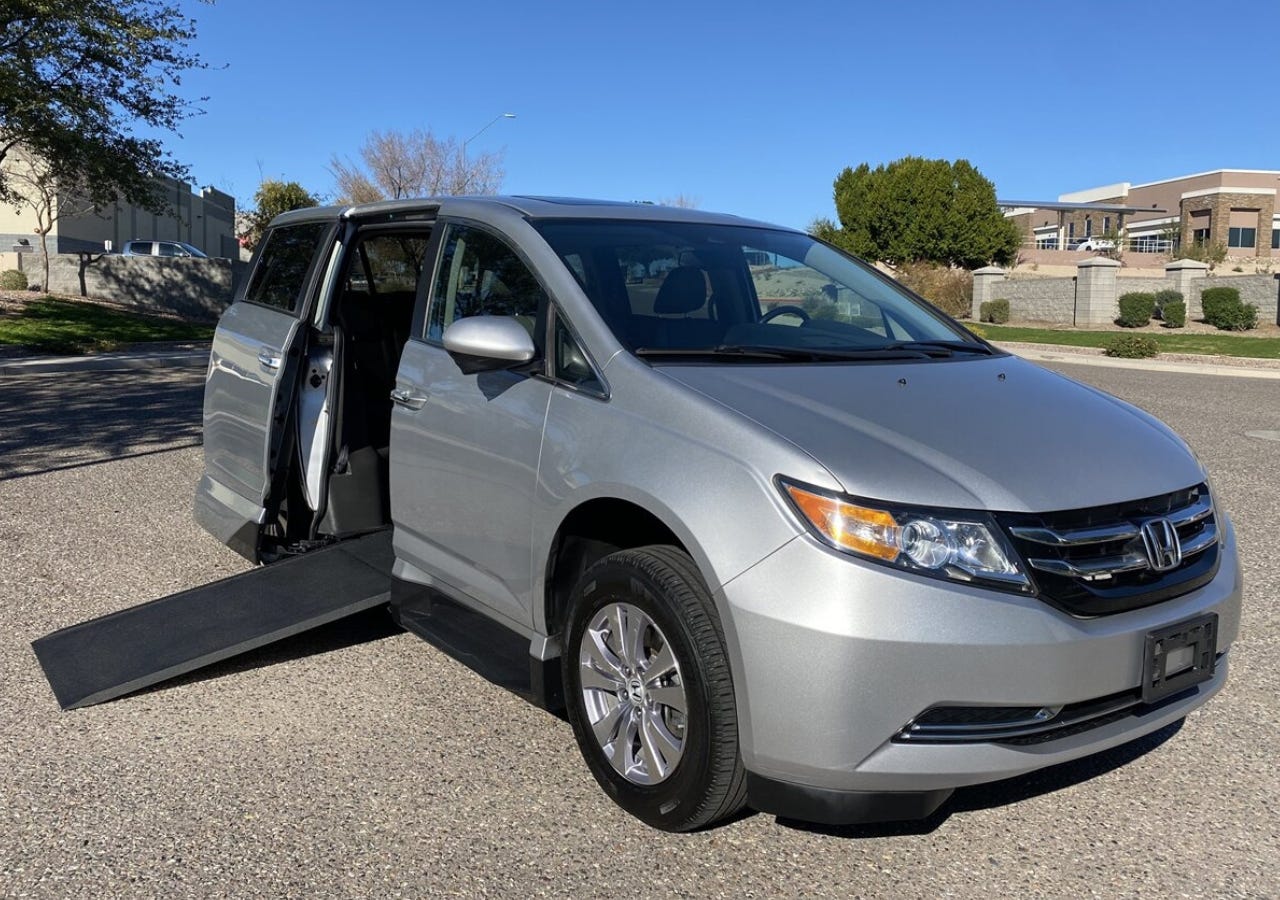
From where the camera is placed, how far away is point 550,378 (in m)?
3.73

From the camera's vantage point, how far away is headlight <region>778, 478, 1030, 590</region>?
2.81 metres

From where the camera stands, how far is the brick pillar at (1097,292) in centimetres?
3644

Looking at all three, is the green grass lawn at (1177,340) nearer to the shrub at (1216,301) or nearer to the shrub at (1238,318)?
the shrub at (1238,318)

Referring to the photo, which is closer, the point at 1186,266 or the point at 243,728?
the point at 243,728

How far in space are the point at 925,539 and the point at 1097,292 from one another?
36.9 metres

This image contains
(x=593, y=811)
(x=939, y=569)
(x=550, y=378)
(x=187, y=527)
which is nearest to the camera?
Answer: (x=939, y=569)

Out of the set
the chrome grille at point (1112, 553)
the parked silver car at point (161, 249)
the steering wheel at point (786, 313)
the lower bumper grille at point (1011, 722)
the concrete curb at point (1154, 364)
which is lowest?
the concrete curb at point (1154, 364)

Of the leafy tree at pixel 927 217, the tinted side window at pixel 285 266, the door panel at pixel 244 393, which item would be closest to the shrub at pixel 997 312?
the leafy tree at pixel 927 217

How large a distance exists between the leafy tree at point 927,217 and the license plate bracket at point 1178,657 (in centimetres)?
5529

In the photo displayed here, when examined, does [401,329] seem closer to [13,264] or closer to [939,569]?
[939,569]

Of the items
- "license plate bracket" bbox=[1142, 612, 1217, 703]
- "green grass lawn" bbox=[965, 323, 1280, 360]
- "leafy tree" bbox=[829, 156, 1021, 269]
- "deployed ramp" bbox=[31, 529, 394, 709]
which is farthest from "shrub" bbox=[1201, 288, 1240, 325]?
"license plate bracket" bbox=[1142, 612, 1217, 703]

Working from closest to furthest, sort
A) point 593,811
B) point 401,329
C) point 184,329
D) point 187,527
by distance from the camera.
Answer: point 593,811
point 401,329
point 187,527
point 184,329

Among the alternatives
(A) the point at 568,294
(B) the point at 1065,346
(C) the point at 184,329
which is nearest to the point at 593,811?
(A) the point at 568,294

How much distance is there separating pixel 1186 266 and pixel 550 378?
37.9 meters
